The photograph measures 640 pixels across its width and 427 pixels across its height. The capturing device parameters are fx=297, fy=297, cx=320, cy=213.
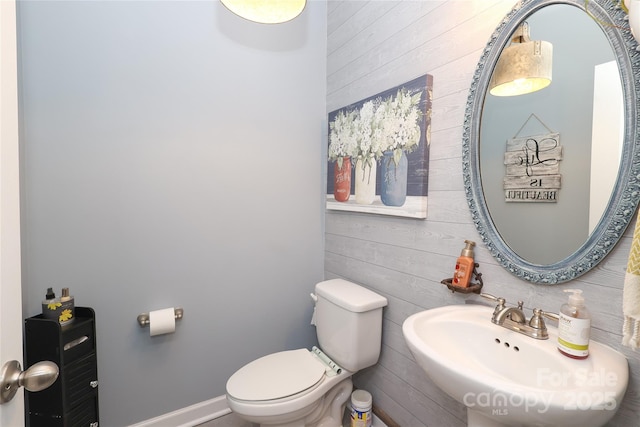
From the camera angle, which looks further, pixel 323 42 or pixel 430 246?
pixel 323 42

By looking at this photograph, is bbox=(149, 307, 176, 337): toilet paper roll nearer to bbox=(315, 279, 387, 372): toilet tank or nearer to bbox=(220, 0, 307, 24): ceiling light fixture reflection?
bbox=(315, 279, 387, 372): toilet tank

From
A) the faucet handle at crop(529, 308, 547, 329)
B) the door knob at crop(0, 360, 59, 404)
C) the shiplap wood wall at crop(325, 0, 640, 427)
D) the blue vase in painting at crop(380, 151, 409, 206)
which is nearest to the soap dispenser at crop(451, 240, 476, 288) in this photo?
the shiplap wood wall at crop(325, 0, 640, 427)

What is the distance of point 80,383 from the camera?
4.01 feet

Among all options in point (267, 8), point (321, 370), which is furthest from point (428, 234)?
point (267, 8)

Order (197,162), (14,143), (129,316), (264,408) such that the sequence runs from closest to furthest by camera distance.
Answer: (14,143) < (264,408) < (129,316) < (197,162)

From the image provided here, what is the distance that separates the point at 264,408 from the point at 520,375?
3.10 feet

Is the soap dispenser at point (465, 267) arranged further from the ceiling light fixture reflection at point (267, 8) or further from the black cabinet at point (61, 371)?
the black cabinet at point (61, 371)

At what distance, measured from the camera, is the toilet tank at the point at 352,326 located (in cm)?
141

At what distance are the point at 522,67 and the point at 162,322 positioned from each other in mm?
1850

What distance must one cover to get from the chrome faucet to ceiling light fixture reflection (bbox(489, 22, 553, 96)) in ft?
2.32

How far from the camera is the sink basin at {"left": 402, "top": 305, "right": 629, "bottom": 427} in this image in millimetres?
629

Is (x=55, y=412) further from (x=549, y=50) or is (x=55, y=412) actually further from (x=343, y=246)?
(x=549, y=50)

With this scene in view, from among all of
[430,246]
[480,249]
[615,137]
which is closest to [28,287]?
[430,246]

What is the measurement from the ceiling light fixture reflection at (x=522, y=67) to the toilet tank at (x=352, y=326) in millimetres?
1019
